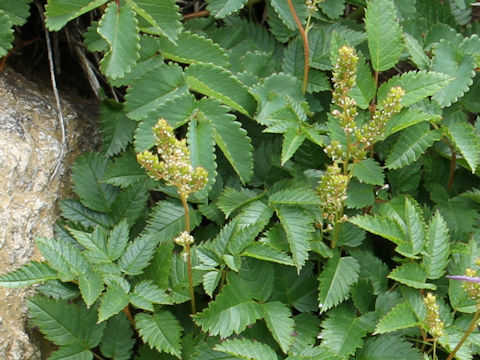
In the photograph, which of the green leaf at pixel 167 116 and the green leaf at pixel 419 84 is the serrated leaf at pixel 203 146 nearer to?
the green leaf at pixel 167 116

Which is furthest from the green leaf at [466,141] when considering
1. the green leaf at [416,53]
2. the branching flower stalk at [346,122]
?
the branching flower stalk at [346,122]

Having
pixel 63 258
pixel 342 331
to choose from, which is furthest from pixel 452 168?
pixel 63 258

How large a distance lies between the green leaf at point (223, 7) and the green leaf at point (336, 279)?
34.8 inches

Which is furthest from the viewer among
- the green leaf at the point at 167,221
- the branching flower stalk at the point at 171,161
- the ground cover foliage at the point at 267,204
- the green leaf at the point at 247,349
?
the green leaf at the point at 167,221

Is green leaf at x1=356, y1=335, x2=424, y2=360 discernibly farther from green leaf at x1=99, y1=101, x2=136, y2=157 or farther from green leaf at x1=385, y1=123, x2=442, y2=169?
green leaf at x1=99, y1=101, x2=136, y2=157

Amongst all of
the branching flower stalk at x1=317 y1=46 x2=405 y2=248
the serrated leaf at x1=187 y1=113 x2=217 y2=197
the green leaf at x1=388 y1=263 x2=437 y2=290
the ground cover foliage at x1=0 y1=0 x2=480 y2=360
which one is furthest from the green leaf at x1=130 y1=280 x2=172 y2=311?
the green leaf at x1=388 y1=263 x2=437 y2=290

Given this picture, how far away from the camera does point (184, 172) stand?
155 centimetres

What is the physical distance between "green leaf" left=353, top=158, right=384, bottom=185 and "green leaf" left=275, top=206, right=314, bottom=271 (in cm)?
23

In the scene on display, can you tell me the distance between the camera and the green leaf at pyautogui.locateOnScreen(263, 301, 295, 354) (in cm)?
177

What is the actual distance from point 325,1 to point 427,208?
2.79 feet

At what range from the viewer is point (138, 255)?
6.14 feet

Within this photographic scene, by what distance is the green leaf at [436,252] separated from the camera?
1.86m

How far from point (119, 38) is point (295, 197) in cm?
72

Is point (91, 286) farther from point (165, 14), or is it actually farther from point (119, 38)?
point (165, 14)
